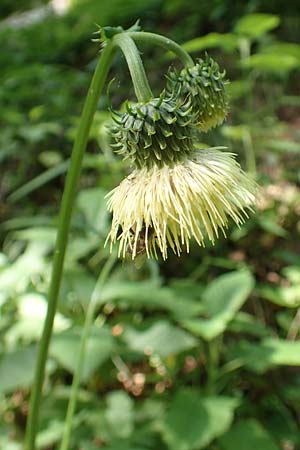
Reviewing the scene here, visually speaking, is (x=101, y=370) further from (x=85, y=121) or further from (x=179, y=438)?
(x=85, y=121)

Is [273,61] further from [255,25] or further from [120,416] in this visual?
[120,416]

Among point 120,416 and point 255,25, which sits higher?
point 255,25

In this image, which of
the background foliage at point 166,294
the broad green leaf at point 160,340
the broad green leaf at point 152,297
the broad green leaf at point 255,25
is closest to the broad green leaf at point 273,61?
the background foliage at point 166,294

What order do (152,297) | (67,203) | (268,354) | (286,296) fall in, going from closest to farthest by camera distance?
(67,203), (268,354), (152,297), (286,296)

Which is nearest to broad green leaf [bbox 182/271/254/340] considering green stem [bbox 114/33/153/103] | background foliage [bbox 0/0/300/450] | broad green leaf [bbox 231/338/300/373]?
background foliage [bbox 0/0/300/450]

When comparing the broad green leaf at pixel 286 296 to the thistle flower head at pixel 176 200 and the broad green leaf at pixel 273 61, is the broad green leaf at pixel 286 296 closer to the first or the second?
the broad green leaf at pixel 273 61

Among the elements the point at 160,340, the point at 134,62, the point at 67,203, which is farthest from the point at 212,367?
the point at 134,62

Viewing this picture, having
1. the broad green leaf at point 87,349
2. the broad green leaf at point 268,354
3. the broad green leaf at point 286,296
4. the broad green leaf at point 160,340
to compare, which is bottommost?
the broad green leaf at point 286,296

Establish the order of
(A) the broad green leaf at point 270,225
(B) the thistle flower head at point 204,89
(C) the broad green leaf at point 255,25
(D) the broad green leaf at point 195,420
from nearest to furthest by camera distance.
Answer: (B) the thistle flower head at point 204,89
(D) the broad green leaf at point 195,420
(A) the broad green leaf at point 270,225
(C) the broad green leaf at point 255,25

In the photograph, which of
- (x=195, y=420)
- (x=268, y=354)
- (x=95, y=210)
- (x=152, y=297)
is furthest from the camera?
(x=95, y=210)
